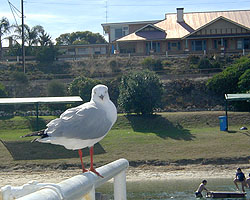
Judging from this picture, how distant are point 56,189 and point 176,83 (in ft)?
149

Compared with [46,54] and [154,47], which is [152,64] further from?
[46,54]

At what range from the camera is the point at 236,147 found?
28.1m

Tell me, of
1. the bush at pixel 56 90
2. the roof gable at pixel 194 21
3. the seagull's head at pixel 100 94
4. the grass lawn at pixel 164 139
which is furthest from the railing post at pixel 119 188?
the roof gable at pixel 194 21

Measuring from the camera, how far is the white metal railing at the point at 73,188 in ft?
9.54

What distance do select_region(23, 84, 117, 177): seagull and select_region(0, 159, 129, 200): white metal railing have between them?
0.94m

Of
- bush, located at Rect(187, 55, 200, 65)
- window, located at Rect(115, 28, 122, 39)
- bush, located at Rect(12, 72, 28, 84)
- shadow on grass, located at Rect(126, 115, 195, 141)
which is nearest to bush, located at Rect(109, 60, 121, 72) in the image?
bush, located at Rect(187, 55, 200, 65)

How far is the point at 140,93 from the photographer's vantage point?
3700 centimetres

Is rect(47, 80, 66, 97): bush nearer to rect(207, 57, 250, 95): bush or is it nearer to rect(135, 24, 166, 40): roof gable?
rect(207, 57, 250, 95): bush

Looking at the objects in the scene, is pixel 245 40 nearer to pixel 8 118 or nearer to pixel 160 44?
pixel 160 44

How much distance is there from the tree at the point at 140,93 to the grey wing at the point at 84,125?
1200 inches

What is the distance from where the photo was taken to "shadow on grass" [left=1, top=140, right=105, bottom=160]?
91.8 feet

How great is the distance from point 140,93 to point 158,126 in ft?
11.5

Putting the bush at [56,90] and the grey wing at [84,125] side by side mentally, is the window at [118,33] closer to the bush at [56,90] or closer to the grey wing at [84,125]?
the bush at [56,90]

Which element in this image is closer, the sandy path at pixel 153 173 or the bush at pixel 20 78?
the sandy path at pixel 153 173
